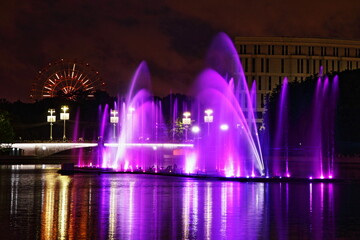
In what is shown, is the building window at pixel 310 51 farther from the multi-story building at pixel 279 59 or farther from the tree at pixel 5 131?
the tree at pixel 5 131

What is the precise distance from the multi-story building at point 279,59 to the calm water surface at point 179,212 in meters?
97.6

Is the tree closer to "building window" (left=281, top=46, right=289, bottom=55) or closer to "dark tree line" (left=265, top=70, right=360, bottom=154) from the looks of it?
"dark tree line" (left=265, top=70, right=360, bottom=154)

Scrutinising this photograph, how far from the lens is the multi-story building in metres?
132

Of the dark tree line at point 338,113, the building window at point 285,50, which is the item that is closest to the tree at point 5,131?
the dark tree line at point 338,113

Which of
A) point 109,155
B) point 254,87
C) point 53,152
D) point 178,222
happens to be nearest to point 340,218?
point 178,222

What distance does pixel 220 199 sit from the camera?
28.2m

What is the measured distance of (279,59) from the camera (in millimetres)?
132500

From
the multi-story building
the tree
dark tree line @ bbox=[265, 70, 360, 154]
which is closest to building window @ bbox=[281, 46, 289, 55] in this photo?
the multi-story building

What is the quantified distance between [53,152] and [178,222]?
84.1 m

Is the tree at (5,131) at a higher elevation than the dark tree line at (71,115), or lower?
lower

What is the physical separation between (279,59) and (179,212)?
4409 inches

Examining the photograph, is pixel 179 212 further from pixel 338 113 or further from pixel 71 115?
pixel 71 115

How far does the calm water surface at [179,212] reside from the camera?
728 inches

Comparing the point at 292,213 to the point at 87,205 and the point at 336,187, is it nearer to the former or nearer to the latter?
the point at 87,205
